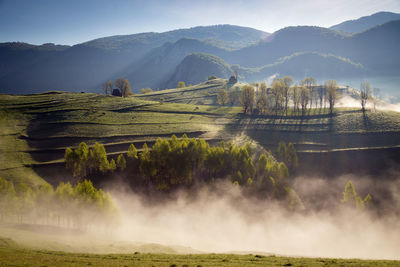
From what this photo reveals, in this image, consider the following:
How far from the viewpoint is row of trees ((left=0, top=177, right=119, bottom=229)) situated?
5841 centimetres

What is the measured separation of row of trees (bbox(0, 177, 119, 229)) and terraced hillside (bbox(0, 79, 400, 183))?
54.0ft

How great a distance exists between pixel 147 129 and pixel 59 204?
56.7m

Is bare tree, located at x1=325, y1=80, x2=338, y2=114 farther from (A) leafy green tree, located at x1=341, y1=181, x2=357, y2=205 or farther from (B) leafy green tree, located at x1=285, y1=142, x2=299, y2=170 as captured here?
Result: (A) leafy green tree, located at x1=341, y1=181, x2=357, y2=205

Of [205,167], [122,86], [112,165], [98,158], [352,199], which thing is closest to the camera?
[352,199]

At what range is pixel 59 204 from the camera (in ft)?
195

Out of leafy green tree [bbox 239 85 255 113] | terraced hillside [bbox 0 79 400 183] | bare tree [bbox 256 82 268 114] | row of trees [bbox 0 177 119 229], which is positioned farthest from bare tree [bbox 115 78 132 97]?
row of trees [bbox 0 177 119 229]

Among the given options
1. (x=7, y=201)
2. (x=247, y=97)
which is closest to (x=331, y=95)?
(x=247, y=97)

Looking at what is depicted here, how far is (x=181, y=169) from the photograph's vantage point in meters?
80.4

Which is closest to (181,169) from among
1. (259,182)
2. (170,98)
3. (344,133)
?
(259,182)

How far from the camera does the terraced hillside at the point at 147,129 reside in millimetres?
90125

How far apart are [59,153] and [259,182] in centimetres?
7890

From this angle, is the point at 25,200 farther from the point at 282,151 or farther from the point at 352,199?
the point at 352,199

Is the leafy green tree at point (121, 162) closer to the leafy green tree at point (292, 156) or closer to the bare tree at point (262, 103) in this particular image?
the leafy green tree at point (292, 156)

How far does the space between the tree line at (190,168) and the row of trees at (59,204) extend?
16755mm
